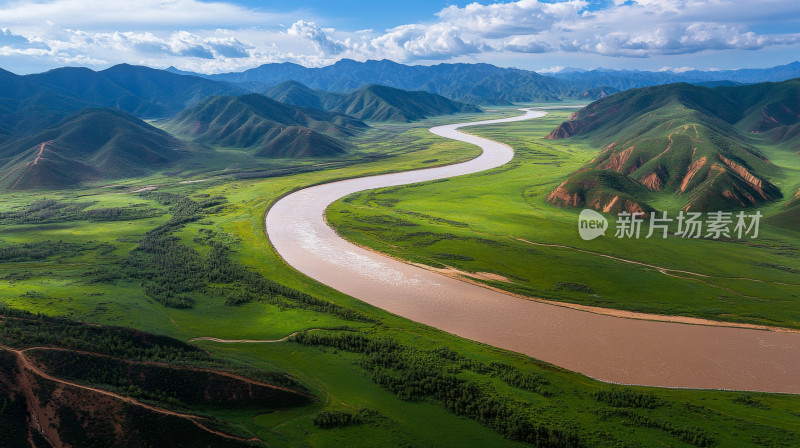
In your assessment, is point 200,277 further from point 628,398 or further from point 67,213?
point 67,213

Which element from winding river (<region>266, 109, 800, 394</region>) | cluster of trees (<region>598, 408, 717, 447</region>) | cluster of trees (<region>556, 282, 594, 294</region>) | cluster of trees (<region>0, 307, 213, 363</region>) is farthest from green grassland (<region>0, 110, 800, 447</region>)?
→ cluster of trees (<region>0, 307, 213, 363</region>)

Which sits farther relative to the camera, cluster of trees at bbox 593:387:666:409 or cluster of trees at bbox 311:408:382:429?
cluster of trees at bbox 593:387:666:409

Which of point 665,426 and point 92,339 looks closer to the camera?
point 665,426

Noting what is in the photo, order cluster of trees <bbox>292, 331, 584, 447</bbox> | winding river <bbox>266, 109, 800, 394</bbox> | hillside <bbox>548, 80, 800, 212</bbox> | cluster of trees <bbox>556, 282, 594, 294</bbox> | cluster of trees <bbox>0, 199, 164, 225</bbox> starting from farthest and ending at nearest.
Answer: hillside <bbox>548, 80, 800, 212</bbox>
cluster of trees <bbox>0, 199, 164, 225</bbox>
cluster of trees <bbox>556, 282, 594, 294</bbox>
winding river <bbox>266, 109, 800, 394</bbox>
cluster of trees <bbox>292, 331, 584, 447</bbox>

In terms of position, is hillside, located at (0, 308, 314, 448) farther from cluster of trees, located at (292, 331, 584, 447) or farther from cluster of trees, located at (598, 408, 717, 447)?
cluster of trees, located at (598, 408, 717, 447)

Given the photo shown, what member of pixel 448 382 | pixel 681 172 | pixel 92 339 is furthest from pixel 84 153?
pixel 681 172
